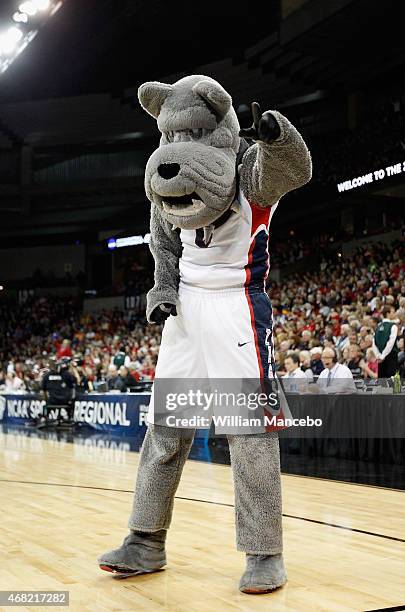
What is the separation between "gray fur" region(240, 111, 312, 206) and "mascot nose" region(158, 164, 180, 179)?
27cm

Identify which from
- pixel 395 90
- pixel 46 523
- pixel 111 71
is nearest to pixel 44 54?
pixel 111 71

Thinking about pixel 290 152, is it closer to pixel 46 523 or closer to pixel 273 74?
pixel 46 523

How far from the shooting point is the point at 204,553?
11.3 ft

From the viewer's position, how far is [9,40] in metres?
17.9

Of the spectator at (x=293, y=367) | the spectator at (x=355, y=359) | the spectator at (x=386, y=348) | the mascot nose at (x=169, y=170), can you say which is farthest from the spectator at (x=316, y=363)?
the mascot nose at (x=169, y=170)

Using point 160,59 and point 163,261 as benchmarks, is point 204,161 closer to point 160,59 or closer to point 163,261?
point 163,261

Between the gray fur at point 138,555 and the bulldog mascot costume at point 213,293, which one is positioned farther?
the gray fur at point 138,555

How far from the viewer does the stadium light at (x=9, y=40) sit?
690 inches

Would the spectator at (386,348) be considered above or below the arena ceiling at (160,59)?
below

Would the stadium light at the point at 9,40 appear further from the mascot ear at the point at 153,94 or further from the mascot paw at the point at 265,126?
the mascot paw at the point at 265,126

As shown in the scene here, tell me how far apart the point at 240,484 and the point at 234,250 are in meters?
0.92

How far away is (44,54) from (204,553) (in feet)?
87.8

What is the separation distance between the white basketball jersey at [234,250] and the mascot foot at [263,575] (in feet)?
3.46

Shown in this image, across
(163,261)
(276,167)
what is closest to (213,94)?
(276,167)
